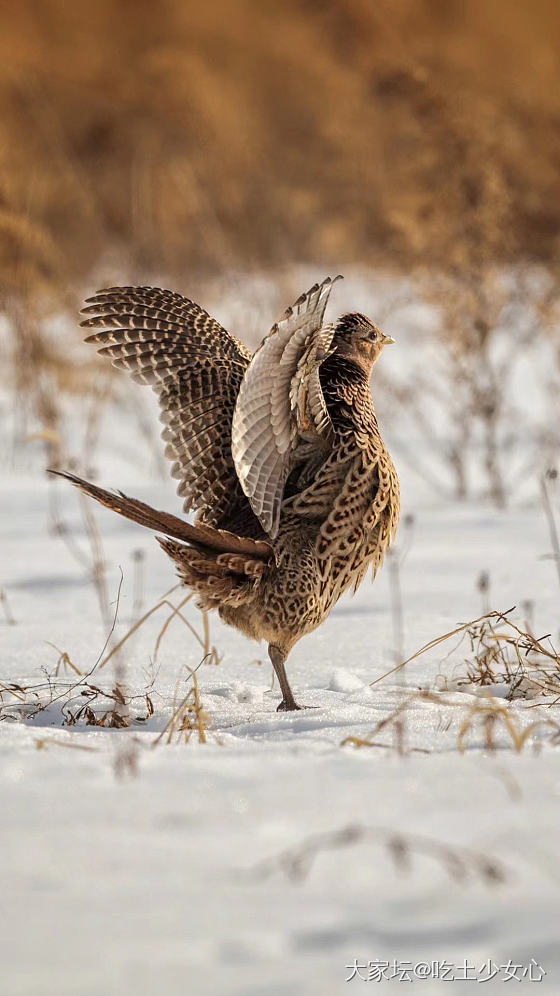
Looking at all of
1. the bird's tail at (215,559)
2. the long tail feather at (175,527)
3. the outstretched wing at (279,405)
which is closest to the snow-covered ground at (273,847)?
the bird's tail at (215,559)

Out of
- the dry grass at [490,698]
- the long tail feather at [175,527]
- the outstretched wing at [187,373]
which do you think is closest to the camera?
the dry grass at [490,698]

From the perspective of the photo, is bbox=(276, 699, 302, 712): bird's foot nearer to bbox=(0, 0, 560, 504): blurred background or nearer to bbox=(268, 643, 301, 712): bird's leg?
bbox=(268, 643, 301, 712): bird's leg

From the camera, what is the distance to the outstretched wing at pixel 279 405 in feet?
8.85

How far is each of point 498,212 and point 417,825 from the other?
15.7ft

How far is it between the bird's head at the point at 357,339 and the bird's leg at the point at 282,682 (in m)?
0.89

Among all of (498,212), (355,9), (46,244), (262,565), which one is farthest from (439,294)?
(262,565)

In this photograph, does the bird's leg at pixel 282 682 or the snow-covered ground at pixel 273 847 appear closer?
the snow-covered ground at pixel 273 847

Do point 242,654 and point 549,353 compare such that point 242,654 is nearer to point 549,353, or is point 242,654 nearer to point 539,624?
point 539,624

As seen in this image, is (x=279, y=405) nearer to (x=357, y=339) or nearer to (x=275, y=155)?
(x=357, y=339)

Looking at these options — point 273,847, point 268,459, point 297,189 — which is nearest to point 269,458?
point 268,459

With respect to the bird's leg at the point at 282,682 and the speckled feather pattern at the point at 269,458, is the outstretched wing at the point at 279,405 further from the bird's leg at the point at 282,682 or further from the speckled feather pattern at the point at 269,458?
the bird's leg at the point at 282,682

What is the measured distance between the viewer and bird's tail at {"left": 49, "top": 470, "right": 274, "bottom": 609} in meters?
2.87

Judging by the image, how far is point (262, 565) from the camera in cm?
300

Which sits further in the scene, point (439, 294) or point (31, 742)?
point (439, 294)
